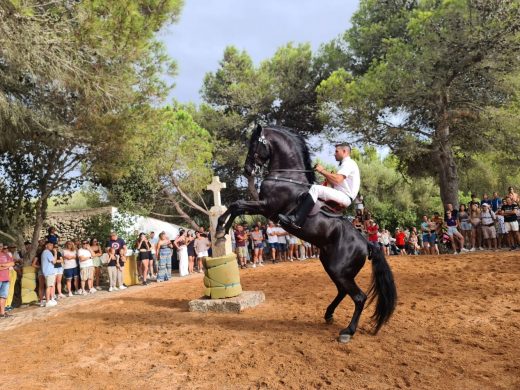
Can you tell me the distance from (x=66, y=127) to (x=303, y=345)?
999 centimetres

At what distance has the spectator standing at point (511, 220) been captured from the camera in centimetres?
1318

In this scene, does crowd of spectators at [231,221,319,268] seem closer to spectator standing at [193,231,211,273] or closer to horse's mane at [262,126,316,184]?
spectator standing at [193,231,211,273]

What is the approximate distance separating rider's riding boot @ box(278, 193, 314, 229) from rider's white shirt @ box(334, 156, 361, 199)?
584mm

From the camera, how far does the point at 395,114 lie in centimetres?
2030

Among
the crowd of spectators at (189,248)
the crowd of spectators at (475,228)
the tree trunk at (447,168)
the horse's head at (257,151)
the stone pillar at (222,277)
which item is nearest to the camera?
the horse's head at (257,151)

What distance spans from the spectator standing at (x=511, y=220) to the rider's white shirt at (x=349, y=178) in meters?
10.3

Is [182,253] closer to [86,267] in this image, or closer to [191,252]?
[191,252]

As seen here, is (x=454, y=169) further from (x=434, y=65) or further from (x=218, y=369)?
(x=218, y=369)

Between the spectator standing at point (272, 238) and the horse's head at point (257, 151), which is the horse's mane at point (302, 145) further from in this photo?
the spectator standing at point (272, 238)

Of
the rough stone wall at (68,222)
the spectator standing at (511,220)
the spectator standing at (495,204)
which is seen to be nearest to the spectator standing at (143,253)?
the rough stone wall at (68,222)

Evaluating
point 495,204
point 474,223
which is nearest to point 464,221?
point 474,223

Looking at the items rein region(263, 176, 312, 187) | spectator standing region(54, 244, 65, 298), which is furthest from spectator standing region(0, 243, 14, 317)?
rein region(263, 176, 312, 187)

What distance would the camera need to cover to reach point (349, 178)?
5734 millimetres

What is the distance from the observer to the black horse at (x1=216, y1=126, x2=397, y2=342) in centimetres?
548
